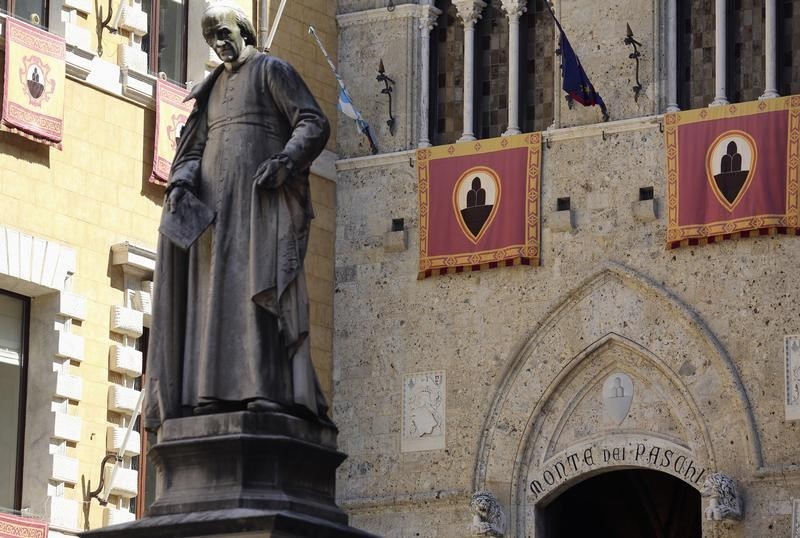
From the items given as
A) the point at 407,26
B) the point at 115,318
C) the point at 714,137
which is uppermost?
the point at 407,26

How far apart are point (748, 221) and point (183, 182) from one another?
11.3m

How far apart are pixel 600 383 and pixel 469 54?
3.68 meters

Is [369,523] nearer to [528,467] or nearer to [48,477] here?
[528,467]

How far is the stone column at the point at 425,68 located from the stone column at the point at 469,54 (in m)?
0.30

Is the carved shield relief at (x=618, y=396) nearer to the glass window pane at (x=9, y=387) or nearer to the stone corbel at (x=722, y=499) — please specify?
the stone corbel at (x=722, y=499)

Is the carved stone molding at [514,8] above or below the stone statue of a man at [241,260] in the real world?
above

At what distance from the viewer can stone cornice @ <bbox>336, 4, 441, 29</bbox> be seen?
76.3 feet

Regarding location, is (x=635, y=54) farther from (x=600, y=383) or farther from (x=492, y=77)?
(x=600, y=383)

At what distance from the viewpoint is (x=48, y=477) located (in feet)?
61.8

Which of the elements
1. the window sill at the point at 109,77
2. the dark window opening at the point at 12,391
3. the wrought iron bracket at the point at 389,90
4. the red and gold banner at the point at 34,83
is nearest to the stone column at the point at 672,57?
the wrought iron bracket at the point at 389,90

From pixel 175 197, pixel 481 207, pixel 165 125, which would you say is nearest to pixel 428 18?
pixel 481 207

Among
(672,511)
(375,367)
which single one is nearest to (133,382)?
(375,367)

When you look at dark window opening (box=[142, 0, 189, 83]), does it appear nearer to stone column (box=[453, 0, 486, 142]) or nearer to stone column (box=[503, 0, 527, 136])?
stone column (box=[453, 0, 486, 142])

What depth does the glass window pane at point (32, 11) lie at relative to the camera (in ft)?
63.7
